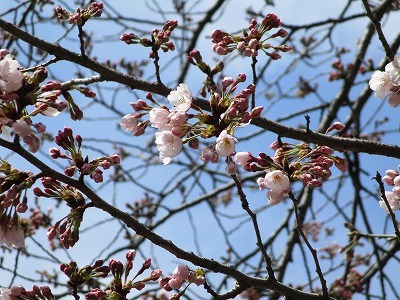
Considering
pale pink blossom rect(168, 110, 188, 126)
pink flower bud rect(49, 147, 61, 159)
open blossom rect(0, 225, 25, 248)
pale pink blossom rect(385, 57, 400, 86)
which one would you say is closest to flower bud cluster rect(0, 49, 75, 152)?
pink flower bud rect(49, 147, 61, 159)

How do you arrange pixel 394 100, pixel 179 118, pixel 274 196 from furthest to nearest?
pixel 394 100 → pixel 274 196 → pixel 179 118

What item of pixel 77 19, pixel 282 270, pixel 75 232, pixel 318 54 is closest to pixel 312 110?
pixel 318 54

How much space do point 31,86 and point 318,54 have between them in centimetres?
471

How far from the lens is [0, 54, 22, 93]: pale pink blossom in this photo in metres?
1.73

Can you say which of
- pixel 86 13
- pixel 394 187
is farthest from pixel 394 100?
pixel 86 13

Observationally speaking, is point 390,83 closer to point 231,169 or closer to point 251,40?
point 251,40

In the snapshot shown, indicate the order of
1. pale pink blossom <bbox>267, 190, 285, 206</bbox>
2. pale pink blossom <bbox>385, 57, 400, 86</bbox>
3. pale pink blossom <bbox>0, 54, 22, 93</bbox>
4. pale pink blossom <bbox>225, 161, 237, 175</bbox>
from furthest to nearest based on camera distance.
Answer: pale pink blossom <bbox>385, 57, 400, 86</bbox>, pale pink blossom <bbox>267, 190, 285, 206</bbox>, pale pink blossom <bbox>225, 161, 237, 175</bbox>, pale pink blossom <bbox>0, 54, 22, 93</bbox>

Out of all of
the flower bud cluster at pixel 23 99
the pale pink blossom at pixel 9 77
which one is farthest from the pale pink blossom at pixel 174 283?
the pale pink blossom at pixel 9 77

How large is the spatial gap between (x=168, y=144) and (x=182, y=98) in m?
0.24

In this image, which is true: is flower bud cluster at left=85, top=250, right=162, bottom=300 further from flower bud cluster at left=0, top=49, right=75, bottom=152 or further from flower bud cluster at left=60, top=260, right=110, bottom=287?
flower bud cluster at left=0, top=49, right=75, bottom=152

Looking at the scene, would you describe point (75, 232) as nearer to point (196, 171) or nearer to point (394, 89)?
point (394, 89)

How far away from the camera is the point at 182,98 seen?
2121mm

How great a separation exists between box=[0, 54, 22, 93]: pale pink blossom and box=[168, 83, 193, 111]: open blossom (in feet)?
1.91

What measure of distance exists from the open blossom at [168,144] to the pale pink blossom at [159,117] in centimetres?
4
